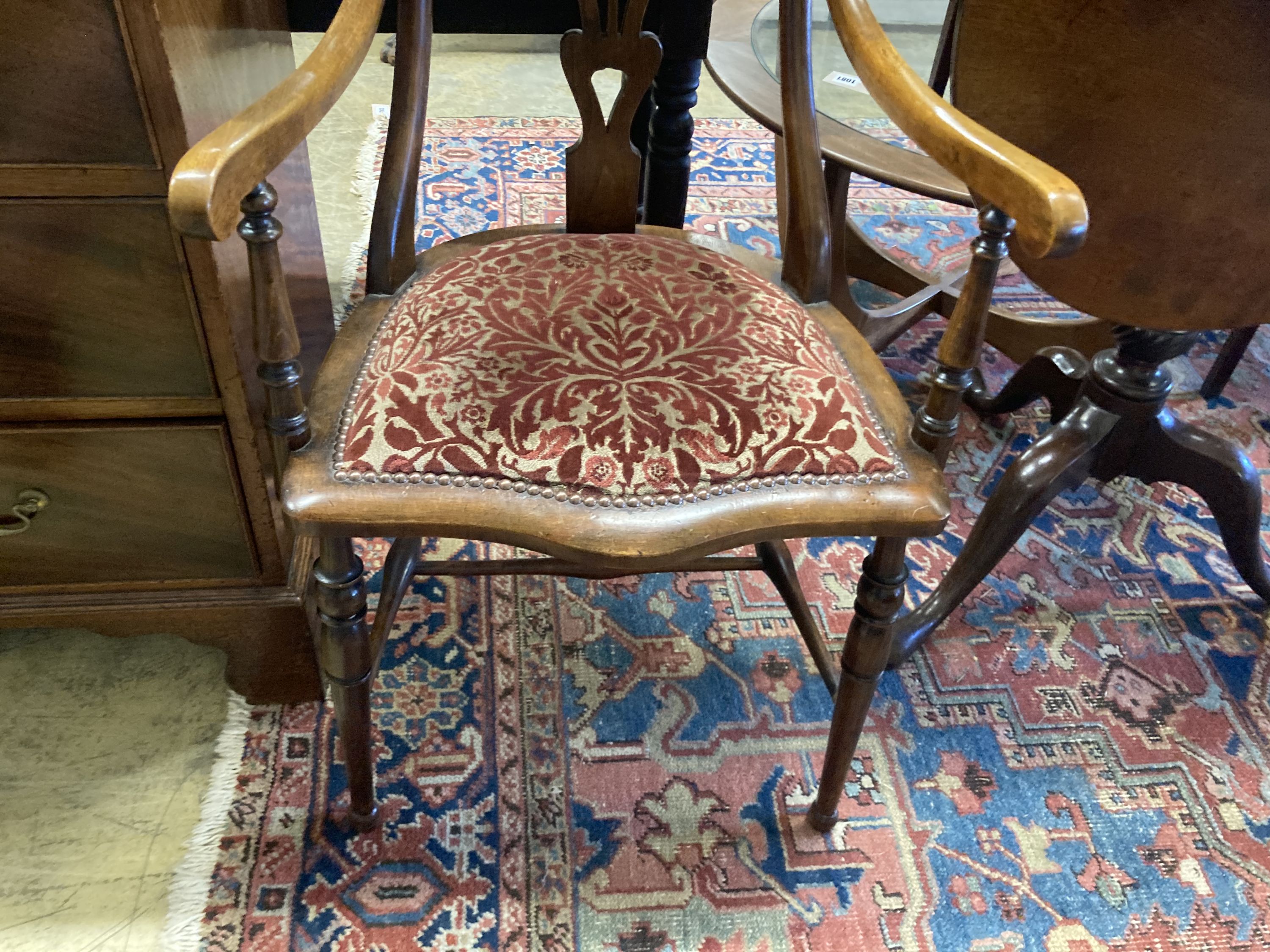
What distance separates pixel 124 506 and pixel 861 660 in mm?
814

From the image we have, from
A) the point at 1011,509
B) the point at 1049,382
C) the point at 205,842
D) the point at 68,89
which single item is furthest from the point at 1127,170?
the point at 205,842

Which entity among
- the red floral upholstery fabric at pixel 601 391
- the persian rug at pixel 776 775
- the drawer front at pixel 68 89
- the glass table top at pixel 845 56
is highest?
the drawer front at pixel 68 89

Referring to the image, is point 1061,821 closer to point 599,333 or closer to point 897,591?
point 897,591

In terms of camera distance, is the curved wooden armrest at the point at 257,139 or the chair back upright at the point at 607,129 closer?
the curved wooden armrest at the point at 257,139

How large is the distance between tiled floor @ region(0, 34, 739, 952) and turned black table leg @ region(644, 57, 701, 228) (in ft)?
3.01

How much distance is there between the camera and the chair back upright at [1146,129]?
1.03 m

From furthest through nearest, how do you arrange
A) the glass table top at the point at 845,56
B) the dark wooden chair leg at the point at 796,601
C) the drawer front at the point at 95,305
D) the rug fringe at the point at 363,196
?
the rug fringe at the point at 363,196, the glass table top at the point at 845,56, the dark wooden chair leg at the point at 796,601, the drawer front at the point at 95,305

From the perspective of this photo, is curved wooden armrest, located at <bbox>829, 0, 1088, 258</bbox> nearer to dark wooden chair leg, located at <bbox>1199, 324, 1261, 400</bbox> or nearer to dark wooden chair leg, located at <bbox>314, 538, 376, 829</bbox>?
dark wooden chair leg, located at <bbox>314, 538, 376, 829</bbox>

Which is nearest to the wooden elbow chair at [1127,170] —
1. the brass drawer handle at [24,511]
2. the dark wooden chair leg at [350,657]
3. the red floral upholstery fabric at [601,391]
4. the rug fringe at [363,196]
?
the red floral upholstery fabric at [601,391]

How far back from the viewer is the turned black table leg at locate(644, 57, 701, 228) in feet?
4.60

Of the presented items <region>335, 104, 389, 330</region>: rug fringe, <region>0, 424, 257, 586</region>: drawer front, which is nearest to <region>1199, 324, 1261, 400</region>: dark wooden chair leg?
<region>335, 104, 389, 330</region>: rug fringe

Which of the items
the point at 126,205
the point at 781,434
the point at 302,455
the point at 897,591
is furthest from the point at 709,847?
the point at 126,205

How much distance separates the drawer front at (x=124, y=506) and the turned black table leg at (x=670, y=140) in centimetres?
69

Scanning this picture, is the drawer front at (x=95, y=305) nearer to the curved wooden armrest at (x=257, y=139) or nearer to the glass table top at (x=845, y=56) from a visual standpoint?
the curved wooden armrest at (x=257, y=139)
